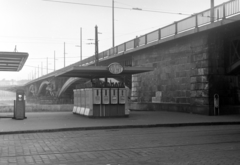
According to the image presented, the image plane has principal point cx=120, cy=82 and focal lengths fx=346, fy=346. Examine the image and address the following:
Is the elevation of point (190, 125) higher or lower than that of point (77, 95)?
lower

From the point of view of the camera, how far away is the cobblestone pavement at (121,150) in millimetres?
7238

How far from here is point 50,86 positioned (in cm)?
6366

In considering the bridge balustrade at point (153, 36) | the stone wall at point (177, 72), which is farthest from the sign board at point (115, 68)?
the bridge balustrade at point (153, 36)

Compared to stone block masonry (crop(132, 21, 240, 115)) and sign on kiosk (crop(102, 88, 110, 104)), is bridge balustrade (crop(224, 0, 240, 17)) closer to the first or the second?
stone block masonry (crop(132, 21, 240, 115))

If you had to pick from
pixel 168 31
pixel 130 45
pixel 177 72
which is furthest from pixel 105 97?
pixel 130 45

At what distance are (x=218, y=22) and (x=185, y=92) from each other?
579cm

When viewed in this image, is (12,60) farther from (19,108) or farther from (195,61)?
(195,61)

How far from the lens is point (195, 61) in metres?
21.9

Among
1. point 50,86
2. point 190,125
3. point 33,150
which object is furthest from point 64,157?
point 50,86

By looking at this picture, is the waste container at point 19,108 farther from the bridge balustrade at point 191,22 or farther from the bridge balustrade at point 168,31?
the bridge balustrade at point 168,31

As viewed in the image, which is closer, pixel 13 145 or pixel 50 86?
pixel 13 145

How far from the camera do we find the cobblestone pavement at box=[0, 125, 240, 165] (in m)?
7.24

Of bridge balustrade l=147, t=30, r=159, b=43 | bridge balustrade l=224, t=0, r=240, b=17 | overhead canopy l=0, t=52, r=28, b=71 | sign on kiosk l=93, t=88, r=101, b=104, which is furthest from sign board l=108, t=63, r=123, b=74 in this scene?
bridge balustrade l=147, t=30, r=159, b=43

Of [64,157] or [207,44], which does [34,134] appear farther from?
[207,44]
